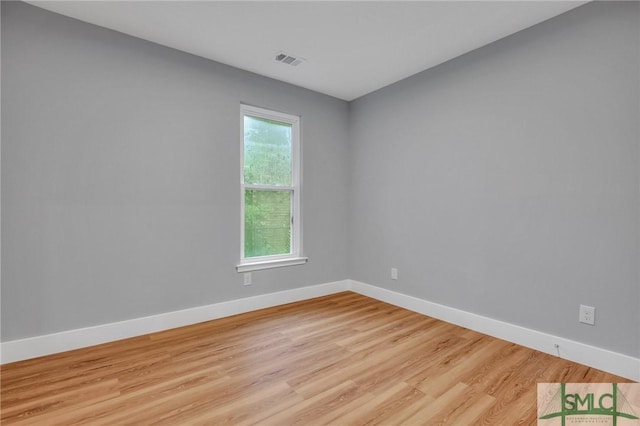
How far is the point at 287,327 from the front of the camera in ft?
9.44

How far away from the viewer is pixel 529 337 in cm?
247

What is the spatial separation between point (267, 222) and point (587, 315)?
9.56 feet

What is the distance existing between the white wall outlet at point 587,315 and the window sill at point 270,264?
2.57 metres

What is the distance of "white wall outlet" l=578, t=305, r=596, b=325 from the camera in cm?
218

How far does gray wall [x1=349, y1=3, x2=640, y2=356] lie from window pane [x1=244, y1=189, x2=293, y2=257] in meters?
1.23

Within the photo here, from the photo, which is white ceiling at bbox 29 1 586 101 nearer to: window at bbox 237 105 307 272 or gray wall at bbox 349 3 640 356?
gray wall at bbox 349 3 640 356

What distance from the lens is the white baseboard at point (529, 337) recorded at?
2.04 meters

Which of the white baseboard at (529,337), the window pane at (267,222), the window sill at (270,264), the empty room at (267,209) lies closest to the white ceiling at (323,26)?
the empty room at (267,209)

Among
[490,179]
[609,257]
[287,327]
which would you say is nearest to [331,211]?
[287,327]

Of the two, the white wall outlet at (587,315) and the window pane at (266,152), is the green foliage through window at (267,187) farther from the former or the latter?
the white wall outlet at (587,315)

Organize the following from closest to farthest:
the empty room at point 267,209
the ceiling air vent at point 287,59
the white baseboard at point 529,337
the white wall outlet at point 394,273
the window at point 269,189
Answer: the empty room at point 267,209
the white baseboard at point 529,337
the ceiling air vent at point 287,59
the window at point 269,189
the white wall outlet at point 394,273

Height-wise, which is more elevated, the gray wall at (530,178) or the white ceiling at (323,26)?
the white ceiling at (323,26)

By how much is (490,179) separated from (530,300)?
3.41 ft

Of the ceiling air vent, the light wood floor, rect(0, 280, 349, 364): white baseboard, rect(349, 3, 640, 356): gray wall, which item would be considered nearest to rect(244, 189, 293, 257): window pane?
rect(0, 280, 349, 364): white baseboard
